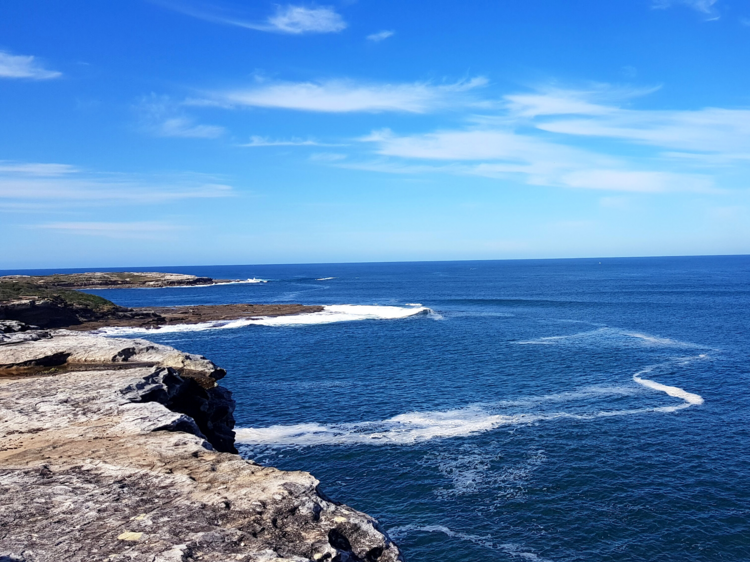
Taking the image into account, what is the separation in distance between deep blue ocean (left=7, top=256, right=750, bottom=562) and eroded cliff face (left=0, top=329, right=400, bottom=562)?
10886 millimetres

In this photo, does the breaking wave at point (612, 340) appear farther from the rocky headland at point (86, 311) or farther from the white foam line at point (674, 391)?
the rocky headland at point (86, 311)

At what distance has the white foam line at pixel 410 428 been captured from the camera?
3312cm

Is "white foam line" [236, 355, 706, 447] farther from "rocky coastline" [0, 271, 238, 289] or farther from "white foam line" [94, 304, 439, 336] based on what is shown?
"rocky coastline" [0, 271, 238, 289]

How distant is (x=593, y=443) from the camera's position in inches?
1256

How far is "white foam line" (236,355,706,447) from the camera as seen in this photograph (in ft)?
109

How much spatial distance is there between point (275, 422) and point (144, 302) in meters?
108

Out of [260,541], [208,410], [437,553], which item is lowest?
[437,553]

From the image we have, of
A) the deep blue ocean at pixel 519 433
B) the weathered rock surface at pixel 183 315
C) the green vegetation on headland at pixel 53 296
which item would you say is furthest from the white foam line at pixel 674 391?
the green vegetation on headland at pixel 53 296

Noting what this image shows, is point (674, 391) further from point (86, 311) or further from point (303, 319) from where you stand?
point (86, 311)

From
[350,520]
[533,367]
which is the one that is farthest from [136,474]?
[533,367]

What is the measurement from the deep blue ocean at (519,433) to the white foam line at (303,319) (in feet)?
39.8

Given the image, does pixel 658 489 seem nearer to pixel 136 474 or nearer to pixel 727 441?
pixel 727 441

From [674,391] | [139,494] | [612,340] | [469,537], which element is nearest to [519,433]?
[469,537]

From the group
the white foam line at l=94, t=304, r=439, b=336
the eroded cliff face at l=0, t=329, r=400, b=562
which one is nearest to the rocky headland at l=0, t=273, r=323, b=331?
the white foam line at l=94, t=304, r=439, b=336
